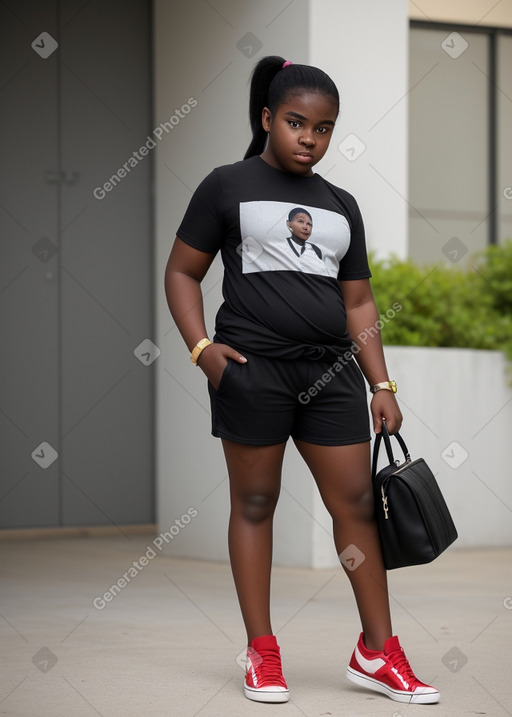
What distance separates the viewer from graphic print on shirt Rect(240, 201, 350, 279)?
3.10m

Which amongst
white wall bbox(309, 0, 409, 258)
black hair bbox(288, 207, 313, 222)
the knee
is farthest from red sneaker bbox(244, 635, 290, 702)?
white wall bbox(309, 0, 409, 258)

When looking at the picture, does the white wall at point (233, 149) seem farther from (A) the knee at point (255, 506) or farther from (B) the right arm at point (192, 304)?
(B) the right arm at point (192, 304)

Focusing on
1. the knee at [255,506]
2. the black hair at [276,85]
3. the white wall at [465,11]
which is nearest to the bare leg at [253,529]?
the knee at [255,506]

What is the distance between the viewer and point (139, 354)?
7.17m

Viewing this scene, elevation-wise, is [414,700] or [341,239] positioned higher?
[341,239]

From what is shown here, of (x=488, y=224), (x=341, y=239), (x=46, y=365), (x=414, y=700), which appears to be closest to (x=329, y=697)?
(x=414, y=700)

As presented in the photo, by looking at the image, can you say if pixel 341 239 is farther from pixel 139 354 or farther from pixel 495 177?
pixel 495 177

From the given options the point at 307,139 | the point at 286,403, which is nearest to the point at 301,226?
the point at 307,139

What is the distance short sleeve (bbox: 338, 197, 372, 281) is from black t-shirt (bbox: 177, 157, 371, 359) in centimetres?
9

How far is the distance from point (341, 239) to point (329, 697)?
4.01 feet

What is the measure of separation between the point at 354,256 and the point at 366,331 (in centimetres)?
21

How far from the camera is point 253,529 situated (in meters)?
3.20

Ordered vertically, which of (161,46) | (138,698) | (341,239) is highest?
(161,46)

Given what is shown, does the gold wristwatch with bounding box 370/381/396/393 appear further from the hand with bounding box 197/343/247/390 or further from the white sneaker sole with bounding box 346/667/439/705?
the white sneaker sole with bounding box 346/667/439/705
